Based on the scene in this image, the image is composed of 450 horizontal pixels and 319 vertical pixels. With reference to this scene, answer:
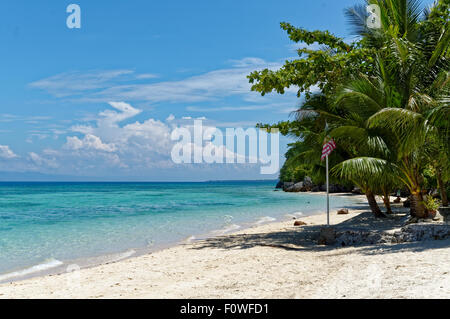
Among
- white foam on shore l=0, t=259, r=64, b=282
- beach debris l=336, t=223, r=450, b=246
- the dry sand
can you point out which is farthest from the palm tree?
white foam on shore l=0, t=259, r=64, b=282

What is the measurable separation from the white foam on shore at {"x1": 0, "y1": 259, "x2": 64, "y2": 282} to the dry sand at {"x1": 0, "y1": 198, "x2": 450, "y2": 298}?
1.93m

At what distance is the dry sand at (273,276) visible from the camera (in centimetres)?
551

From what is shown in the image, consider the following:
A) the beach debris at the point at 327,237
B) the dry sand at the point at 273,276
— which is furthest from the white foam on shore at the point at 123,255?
the beach debris at the point at 327,237

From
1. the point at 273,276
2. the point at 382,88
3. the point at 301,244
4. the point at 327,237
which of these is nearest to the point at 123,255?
the point at 301,244

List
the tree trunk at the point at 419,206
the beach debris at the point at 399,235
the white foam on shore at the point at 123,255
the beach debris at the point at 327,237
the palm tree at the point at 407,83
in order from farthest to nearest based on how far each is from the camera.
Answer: the tree trunk at the point at 419,206 < the white foam on shore at the point at 123,255 < the beach debris at the point at 327,237 < the palm tree at the point at 407,83 < the beach debris at the point at 399,235

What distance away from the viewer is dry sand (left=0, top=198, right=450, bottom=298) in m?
5.51

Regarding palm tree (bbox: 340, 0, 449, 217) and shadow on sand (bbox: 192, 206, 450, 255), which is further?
palm tree (bbox: 340, 0, 449, 217)

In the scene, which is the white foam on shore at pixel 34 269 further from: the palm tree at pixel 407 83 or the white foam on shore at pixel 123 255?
the palm tree at pixel 407 83

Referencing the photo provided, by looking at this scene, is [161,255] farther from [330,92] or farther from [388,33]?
[388,33]

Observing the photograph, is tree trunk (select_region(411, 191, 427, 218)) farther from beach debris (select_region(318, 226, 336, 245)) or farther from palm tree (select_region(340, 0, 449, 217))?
beach debris (select_region(318, 226, 336, 245))

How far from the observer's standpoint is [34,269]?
34.0ft

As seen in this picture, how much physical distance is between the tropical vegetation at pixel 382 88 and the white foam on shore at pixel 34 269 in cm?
796

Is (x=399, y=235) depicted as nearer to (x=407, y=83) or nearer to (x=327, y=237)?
(x=327, y=237)

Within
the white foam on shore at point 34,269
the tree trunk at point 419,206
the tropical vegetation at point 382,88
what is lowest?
the white foam on shore at point 34,269
